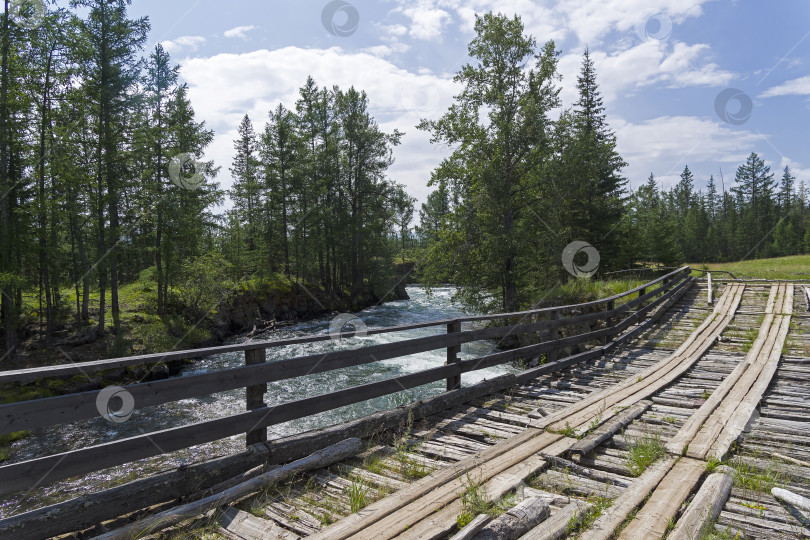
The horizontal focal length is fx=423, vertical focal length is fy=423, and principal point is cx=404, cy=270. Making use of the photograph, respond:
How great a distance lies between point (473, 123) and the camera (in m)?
19.8

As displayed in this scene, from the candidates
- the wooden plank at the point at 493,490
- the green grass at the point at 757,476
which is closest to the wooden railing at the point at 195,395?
the wooden plank at the point at 493,490

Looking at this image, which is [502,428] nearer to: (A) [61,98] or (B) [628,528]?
(B) [628,528]

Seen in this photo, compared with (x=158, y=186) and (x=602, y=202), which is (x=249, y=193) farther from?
(x=602, y=202)

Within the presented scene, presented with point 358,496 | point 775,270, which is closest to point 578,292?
point 358,496

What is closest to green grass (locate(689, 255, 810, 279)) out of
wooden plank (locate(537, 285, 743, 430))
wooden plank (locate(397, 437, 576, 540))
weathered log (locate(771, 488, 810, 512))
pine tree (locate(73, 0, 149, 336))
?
wooden plank (locate(537, 285, 743, 430))

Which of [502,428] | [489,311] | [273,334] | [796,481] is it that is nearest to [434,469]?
[502,428]

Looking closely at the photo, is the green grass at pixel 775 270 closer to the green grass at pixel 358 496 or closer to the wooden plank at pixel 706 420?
the wooden plank at pixel 706 420

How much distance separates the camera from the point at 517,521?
9.26ft

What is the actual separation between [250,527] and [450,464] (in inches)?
71.5

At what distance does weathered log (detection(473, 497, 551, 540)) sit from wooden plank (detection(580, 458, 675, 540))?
30cm

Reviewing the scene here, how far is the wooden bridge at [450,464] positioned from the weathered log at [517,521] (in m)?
0.01

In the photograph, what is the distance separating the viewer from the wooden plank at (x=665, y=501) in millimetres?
2803

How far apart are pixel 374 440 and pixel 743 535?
3.27m

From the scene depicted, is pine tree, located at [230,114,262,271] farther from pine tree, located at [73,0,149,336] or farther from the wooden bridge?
the wooden bridge
